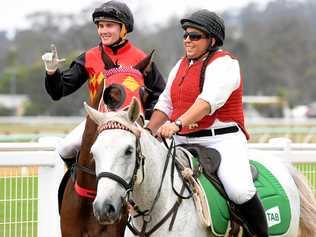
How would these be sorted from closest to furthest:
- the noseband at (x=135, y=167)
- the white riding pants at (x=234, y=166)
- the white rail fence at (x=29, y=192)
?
the noseband at (x=135, y=167) → the white riding pants at (x=234, y=166) → the white rail fence at (x=29, y=192)

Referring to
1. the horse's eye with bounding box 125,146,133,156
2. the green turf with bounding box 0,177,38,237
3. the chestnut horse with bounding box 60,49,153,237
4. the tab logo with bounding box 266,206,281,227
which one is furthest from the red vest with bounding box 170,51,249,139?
the green turf with bounding box 0,177,38,237

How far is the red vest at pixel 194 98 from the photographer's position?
19.8 feet

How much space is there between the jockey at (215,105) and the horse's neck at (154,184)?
0.36 meters

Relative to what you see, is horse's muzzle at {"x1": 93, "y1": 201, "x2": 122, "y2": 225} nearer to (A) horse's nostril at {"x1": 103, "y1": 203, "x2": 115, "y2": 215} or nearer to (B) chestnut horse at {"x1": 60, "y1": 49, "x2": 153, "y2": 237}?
(A) horse's nostril at {"x1": 103, "y1": 203, "x2": 115, "y2": 215}

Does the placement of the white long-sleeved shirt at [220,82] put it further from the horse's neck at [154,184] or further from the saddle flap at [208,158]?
the horse's neck at [154,184]

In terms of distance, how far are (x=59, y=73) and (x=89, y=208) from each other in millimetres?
1245

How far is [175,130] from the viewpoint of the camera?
5.50 metres

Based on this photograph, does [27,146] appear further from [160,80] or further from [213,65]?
[213,65]

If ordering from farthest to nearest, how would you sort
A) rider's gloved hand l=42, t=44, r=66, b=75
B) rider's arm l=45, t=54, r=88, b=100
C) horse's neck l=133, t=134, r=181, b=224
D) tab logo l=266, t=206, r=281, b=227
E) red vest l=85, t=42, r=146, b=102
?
rider's arm l=45, t=54, r=88, b=100, red vest l=85, t=42, r=146, b=102, rider's gloved hand l=42, t=44, r=66, b=75, tab logo l=266, t=206, r=281, b=227, horse's neck l=133, t=134, r=181, b=224

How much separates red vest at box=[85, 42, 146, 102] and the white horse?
1336mm

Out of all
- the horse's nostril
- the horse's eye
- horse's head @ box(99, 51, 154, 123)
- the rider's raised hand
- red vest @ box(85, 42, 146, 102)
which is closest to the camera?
the horse's nostril

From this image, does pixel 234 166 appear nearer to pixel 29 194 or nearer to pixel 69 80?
pixel 69 80

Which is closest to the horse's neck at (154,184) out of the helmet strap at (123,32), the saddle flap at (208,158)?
the saddle flap at (208,158)

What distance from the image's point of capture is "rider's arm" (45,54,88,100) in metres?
6.97
